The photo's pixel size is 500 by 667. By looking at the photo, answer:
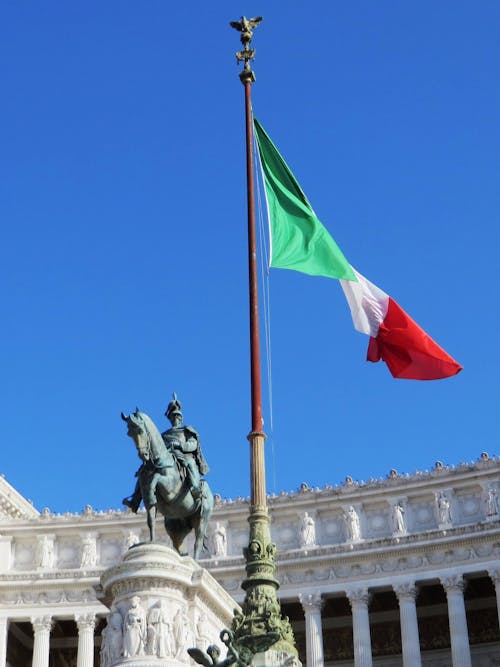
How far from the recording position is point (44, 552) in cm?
6222

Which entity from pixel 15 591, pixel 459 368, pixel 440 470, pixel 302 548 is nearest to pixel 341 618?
pixel 302 548

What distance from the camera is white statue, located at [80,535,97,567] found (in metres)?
61.5

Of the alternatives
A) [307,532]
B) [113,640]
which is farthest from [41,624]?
[113,640]

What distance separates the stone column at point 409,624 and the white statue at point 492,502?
16.5 ft

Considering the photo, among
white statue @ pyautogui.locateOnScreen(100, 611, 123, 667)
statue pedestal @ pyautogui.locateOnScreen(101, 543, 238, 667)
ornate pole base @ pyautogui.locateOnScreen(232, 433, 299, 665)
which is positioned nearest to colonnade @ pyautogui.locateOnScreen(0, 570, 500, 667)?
statue pedestal @ pyautogui.locateOnScreen(101, 543, 238, 667)

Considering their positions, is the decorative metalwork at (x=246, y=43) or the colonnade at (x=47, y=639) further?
the colonnade at (x=47, y=639)

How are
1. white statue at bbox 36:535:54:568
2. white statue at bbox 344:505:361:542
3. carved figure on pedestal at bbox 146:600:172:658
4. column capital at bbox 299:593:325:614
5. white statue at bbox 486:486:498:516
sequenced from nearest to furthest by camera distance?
carved figure on pedestal at bbox 146:600:172:658
white statue at bbox 486:486:498:516
column capital at bbox 299:593:325:614
white statue at bbox 344:505:361:542
white statue at bbox 36:535:54:568

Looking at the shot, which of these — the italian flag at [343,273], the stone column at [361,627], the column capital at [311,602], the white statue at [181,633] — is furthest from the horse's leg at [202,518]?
the column capital at [311,602]

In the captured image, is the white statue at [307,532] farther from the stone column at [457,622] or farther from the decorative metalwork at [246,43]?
the decorative metalwork at [246,43]

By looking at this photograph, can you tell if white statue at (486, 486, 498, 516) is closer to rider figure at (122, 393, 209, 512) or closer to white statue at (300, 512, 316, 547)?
white statue at (300, 512, 316, 547)

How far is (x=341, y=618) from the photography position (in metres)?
62.8

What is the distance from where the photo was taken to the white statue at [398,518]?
57719 mm

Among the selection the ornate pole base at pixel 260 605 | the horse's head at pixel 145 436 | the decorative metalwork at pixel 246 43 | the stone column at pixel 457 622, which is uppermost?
the decorative metalwork at pixel 246 43

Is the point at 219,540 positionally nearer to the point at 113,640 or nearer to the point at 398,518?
the point at 398,518
